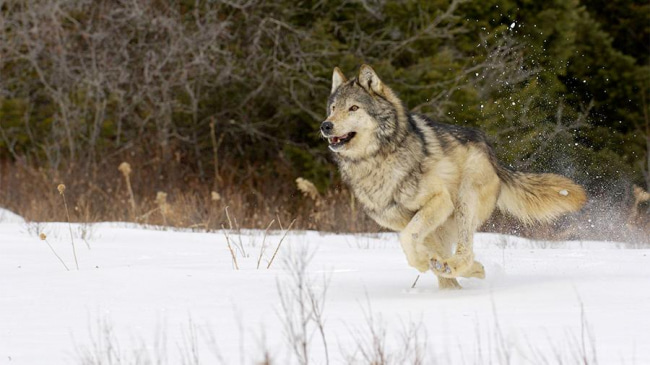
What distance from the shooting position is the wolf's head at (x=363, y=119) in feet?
20.9

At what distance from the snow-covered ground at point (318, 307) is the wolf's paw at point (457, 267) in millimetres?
135

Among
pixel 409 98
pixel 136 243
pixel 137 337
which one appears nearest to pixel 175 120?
pixel 409 98

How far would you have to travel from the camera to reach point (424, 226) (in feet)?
19.9

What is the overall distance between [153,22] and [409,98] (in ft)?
15.8

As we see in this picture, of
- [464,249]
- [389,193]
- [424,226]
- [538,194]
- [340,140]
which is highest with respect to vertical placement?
[340,140]

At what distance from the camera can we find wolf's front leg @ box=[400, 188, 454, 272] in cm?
594

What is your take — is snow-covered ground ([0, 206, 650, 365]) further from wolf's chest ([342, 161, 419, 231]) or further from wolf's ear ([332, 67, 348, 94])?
wolf's ear ([332, 67, 348, 94])

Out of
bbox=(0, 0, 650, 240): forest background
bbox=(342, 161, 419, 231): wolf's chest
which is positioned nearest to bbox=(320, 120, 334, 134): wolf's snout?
bbox=(342, 161, 419, 231): wolf's chest

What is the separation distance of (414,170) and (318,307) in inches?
78.4

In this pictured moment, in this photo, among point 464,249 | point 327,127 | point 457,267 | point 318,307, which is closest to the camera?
point 318,307

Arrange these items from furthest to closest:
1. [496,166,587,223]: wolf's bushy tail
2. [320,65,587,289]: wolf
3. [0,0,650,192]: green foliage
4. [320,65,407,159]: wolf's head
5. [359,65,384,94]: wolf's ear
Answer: [0,0,650,192]: green foliage → [496,166,587,223]: wolf's bushy tail → [359,65,384,94]: wolf's ear → [320,65,407,159]: wolf's head → [320,65,587,289]: wolf

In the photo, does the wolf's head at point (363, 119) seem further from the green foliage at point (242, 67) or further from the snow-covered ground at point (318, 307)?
the green foliage at point (242, 67)

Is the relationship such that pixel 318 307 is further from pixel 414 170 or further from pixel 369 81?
pixel 369 81

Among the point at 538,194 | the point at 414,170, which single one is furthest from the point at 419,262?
the point at 538,194
